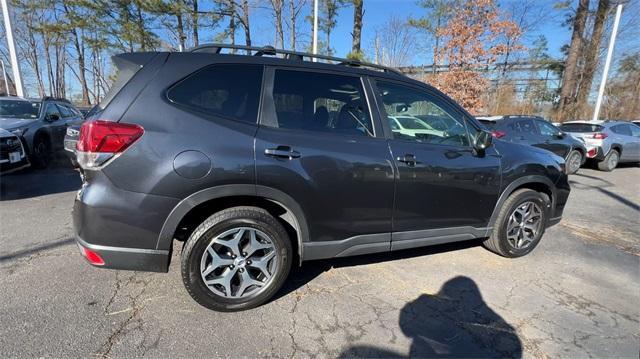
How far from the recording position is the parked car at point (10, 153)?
5.45 metres

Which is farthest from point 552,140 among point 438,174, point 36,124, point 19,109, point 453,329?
point 19,109

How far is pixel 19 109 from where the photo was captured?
289 inches

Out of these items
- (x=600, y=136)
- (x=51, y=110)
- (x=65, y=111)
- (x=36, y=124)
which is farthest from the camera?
(x=600, y=136)

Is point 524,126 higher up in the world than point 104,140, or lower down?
higher up

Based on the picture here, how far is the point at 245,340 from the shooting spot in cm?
235

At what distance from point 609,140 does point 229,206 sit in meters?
12.1

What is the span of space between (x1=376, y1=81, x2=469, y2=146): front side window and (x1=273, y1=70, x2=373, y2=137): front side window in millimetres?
257

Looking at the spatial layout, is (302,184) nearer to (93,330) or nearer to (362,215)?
(362,215)

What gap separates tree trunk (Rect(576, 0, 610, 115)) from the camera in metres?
19.7

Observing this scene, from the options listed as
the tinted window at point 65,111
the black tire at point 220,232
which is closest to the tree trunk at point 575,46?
the black tire at point 220,232

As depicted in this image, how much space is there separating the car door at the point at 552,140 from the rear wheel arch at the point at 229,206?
8.91m

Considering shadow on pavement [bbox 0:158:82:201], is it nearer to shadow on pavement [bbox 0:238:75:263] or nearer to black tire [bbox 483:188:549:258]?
shadow on pavement [bbox 0:238:75:263]

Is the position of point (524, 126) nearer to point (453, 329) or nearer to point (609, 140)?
point (609, 140)

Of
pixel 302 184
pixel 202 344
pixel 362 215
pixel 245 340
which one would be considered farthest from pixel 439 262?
pixel 202 344
